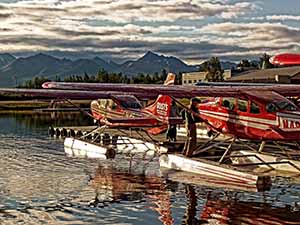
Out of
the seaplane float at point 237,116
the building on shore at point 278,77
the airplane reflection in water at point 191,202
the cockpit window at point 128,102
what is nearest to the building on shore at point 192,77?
the building on shore at point 278,77

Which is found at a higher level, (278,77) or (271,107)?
(278,77)

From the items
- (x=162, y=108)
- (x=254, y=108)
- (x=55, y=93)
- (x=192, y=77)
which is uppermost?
(x=192, y=77)

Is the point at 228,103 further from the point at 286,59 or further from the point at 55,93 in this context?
the point at 286,59

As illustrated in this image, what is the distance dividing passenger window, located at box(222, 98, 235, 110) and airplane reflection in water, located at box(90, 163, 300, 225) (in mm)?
2325

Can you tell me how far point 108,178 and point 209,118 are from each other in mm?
2842

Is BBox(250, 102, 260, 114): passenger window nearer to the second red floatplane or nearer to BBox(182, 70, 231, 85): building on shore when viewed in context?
the second red floatplane

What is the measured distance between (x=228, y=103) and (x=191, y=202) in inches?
164

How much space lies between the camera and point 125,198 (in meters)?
12.1

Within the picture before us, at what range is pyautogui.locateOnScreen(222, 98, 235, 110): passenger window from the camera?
14906mm

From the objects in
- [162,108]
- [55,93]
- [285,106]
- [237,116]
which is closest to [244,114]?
[237,116]

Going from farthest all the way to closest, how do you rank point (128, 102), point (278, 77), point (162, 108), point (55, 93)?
point (278, 77) < point (128, 102) < point (162, 108) < point (55, 93)

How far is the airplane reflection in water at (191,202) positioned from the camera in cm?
1016

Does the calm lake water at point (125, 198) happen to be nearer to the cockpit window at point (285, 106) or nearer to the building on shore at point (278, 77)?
the cockpit window at point (285, 106)

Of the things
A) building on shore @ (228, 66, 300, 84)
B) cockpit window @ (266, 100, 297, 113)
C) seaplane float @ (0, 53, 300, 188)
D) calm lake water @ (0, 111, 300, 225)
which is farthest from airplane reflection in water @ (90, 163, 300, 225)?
building on shore @ (228, 66, 300, 84)
